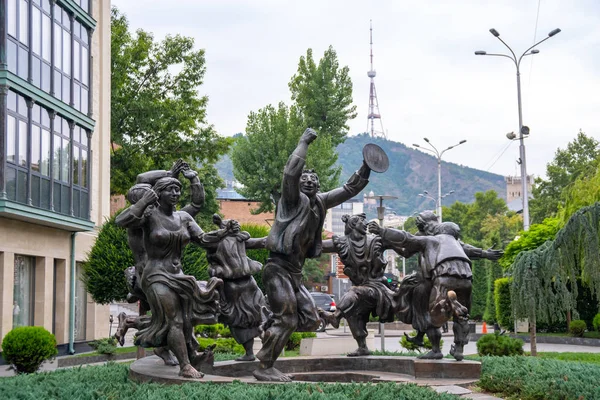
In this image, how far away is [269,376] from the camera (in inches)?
361

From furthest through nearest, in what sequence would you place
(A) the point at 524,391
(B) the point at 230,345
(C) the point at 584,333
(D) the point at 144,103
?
(D) the point at 144,103, (C) the point at 584,333, (B) the point at 230,345, (A) the point at 524,391

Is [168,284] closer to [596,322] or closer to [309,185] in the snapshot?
[309,185]

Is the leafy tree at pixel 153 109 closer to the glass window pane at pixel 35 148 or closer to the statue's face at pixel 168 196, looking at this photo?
the glass window pane at pixel 35 148

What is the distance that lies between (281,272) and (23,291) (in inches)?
853

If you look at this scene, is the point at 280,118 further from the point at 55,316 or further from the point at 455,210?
the point at 455,210

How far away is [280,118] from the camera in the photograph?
45812mm

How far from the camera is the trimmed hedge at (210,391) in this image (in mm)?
7566

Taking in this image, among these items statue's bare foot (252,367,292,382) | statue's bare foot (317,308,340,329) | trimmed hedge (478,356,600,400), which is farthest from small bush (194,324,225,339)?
statue's bare foot (252,367,292,382)

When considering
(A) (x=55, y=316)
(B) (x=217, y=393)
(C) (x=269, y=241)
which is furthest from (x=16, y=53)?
(B) (x=217, y=393)

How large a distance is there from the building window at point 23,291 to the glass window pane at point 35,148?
3.11 meters

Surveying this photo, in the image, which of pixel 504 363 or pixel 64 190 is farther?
pixel 64 190

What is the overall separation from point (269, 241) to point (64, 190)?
842 inches

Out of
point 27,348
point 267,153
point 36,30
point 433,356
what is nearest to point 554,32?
point 267,153

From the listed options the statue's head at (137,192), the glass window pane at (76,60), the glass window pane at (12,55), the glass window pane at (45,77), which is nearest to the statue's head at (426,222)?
the statue's head at (137,192)
